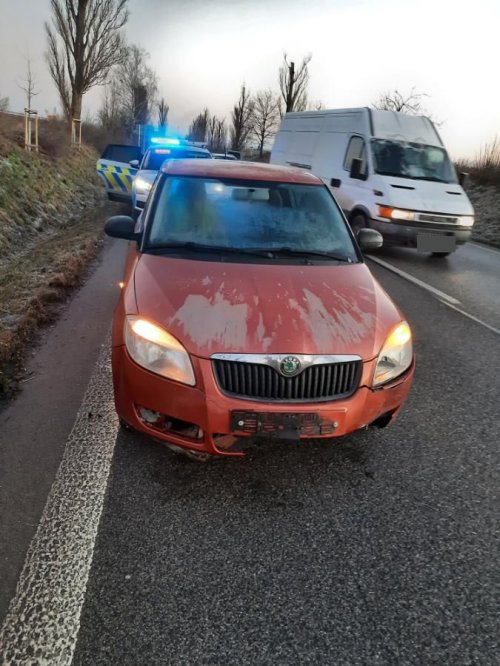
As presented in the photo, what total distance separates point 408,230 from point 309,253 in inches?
230

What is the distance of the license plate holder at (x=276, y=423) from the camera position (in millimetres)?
2420

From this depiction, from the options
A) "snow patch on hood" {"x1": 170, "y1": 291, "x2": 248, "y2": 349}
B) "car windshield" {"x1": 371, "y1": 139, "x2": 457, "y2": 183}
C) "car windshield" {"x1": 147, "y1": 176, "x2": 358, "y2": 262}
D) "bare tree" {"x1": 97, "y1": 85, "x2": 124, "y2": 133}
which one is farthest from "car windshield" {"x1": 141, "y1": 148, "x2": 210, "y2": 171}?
"bare tree" {"x1": 97, "y1": 85, "x2": 124, "y2": 133}

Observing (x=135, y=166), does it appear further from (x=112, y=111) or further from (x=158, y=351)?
(x=112, y=111)

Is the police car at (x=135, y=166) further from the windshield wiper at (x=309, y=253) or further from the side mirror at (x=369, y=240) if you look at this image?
the windshield wiper at (x=309, y=253)

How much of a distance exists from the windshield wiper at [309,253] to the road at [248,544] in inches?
47.7

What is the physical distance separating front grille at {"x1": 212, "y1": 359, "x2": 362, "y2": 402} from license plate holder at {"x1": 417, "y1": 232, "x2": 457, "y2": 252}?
7.03m

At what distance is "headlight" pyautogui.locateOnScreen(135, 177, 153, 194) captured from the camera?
365 inches

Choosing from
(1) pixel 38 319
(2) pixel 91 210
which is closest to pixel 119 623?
(1) pixel 38 319

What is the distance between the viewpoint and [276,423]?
7.98 ft

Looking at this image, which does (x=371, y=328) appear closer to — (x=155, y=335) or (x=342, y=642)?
(x=155, y=335)

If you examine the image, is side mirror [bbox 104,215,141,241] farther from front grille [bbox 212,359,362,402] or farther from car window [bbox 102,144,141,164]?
car window [bbox 102,144,141,164]

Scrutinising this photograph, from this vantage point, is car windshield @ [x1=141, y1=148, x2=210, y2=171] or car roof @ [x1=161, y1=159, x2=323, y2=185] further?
car windshield @ [x1=141, y1=148, x2=210, y2=171]

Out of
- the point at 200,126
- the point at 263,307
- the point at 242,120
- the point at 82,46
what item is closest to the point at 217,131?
the point at 200,126

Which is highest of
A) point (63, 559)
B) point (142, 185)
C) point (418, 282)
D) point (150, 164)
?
point (150, 164)
